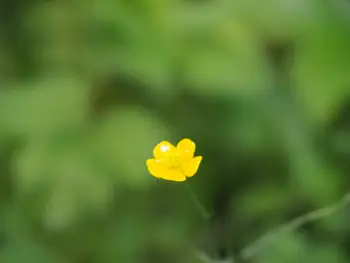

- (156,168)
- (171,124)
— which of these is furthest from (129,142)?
(156,168)

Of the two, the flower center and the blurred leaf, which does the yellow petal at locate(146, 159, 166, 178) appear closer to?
the flower center

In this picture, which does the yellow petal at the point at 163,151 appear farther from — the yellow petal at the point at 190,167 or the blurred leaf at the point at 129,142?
the blurred leaf at the point at 129,142

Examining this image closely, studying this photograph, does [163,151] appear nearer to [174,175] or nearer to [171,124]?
[174,175]

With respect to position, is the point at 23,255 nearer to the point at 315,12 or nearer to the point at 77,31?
the point at 77,31

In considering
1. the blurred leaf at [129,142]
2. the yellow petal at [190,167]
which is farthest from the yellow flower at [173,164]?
the blurred leaf at [129,142]

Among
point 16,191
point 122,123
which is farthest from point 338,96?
point 16,191

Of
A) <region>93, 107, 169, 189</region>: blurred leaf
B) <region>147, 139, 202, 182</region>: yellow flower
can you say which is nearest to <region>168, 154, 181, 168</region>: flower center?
<region>147, 139, 202, 182</region>: yellow flower
